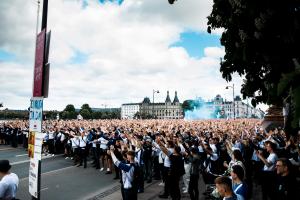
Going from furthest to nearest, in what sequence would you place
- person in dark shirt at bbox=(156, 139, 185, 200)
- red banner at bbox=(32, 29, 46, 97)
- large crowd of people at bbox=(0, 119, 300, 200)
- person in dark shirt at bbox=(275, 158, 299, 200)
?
1. person in dark shirt at bbox=(156, 139, 185, 200)
2. red banner at bbox=(32, 29, 46, 97)
3. large crowd of people at bbox=(0, 119, 300, 200)
4. person in dark shirt at bbox=(275, 158, 299, 200)

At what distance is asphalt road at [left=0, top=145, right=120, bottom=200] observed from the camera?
11.4 meters

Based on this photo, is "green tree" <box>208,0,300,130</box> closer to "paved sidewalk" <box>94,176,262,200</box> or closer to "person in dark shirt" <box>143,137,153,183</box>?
"paved sidewalk" <box>94,176,262,200</box>

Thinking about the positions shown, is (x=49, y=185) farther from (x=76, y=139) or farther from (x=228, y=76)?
(x=228, y=76)

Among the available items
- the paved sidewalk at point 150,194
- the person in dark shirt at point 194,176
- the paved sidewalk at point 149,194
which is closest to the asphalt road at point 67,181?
the paved sidewalk at point 149,194

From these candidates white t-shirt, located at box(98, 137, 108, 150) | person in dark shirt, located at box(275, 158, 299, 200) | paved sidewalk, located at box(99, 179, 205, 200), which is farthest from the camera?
white t-shirt, located at box(98, 137, 108, 150)

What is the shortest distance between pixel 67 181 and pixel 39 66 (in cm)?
831

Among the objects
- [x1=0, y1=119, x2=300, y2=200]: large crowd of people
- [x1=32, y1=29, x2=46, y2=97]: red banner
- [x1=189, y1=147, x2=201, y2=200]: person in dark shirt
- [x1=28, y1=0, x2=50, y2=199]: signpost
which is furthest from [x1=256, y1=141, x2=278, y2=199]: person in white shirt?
[x1=32, y1=29, x2=46, y2=97]: red banner

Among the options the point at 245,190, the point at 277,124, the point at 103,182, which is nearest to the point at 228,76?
the point at 245,190

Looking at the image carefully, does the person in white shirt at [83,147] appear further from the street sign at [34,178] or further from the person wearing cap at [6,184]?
the person wearing cap at [6,184]

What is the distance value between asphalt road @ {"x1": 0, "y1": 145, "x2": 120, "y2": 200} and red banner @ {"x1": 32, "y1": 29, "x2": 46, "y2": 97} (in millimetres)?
5470

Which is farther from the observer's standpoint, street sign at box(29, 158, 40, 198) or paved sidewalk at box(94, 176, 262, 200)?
paved sidewalk at box(94, 176, 262, 200)

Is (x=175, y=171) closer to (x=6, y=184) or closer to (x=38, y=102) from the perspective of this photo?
(x=38, y=102)

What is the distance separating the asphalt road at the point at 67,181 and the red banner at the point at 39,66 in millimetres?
5470

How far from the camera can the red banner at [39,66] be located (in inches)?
248
